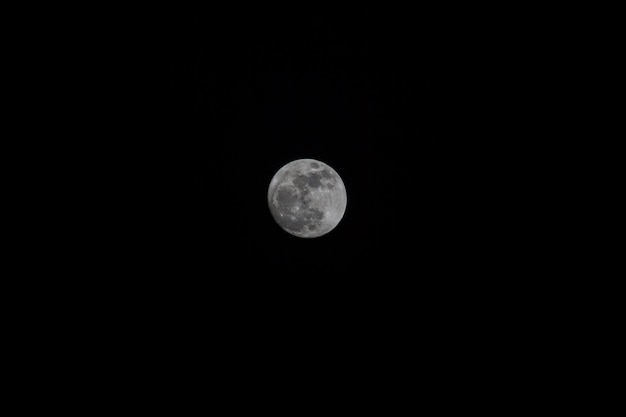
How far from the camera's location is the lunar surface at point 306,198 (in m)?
3.99

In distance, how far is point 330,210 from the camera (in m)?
4.09

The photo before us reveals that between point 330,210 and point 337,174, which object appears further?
point 337,174

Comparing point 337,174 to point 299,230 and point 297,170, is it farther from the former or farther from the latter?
point 299,230

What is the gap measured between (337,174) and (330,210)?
21.1 inches

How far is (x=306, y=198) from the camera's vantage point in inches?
156

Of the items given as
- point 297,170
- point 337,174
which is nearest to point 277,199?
point 297,170

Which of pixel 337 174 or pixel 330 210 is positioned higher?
pixel 337 174

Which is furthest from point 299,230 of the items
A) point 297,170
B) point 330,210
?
point 297,170

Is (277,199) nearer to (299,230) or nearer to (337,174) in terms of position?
(299,230)

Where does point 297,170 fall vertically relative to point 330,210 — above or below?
above

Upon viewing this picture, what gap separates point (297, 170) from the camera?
4133 millimetres

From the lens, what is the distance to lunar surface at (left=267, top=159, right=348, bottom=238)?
399 centimetres

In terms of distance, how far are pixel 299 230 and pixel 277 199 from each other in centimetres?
45

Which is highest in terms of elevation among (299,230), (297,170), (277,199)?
(297,170)
